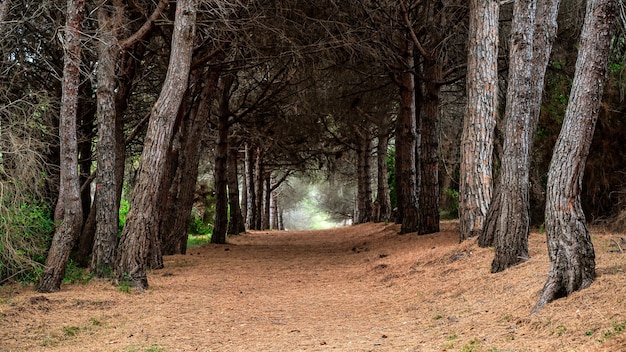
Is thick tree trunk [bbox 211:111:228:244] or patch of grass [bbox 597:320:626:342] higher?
thick tree trunk [bbox 211:111:228:244]

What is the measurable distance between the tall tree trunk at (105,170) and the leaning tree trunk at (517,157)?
5.74 metres

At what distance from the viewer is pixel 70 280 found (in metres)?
9.65

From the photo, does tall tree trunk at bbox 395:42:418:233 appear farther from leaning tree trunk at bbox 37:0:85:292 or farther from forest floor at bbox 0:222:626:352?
leaning tree trunk at bbox 37:0:85:292

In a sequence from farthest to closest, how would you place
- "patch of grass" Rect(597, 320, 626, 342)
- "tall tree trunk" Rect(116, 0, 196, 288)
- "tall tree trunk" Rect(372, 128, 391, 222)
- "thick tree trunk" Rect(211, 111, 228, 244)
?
"tall tree trunk" Rect(372, 128, 391, 222) → "thick tree trunk" Rect(211, 111, 228, 244) → "tall tree trunk" Rect(116, 0, 196, 288) → "patch of grass" Rect(597, 320, 626, 342)

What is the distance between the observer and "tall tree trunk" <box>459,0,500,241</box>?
36.5ft

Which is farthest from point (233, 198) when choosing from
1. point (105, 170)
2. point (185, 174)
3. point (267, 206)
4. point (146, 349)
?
point (146, 349)

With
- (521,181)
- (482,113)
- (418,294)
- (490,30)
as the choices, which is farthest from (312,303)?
(490,30)

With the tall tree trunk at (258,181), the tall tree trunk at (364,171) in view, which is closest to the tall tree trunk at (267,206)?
the tall tree trunk at (258,181)

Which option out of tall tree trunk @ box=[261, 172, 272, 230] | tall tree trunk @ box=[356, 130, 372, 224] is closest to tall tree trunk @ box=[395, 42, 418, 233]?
tall tree trunk @ box=[356, 130, 372, 224]

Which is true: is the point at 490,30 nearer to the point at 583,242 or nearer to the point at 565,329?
the point at 583,242

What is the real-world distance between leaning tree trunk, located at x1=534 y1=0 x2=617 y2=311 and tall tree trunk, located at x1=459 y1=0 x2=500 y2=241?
5.30 metres

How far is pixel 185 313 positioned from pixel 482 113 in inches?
250

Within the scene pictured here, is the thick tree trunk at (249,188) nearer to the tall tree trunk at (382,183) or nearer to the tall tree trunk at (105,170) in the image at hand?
the tall tree trunk at (382,183)

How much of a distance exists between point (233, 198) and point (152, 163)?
12.2 meters
